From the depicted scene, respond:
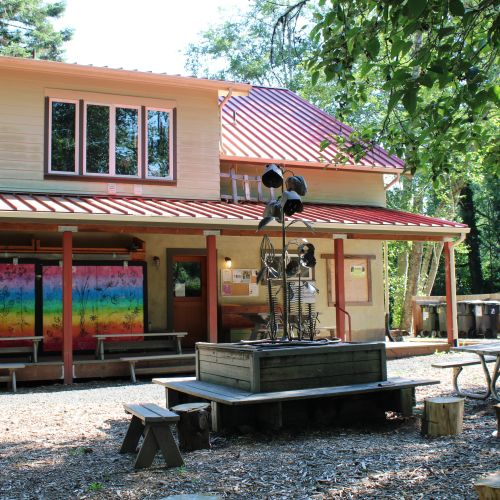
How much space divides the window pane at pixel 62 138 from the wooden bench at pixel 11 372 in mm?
4012

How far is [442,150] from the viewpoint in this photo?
8.48 meters

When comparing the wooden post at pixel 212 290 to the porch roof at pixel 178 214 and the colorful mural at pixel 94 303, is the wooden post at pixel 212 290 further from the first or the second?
the colorful mural at pixel 94 303

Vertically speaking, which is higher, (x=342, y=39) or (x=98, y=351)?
(x=342, y=39)

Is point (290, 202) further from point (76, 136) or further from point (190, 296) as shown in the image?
point (190, 296)

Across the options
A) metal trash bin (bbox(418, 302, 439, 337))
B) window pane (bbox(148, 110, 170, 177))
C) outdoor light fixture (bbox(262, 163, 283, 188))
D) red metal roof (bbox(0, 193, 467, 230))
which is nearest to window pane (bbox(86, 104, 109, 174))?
red metal roof (bbox(0, 193, 467, 230))

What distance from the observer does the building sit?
40.0 feet

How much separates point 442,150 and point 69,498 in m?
6.18

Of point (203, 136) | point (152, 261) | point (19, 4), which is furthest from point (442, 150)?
point (19, 4)

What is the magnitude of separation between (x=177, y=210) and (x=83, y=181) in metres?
2.17

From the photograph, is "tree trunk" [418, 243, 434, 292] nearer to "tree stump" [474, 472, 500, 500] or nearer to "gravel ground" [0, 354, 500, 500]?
"gravel ground" [0, 354, 500, 500]

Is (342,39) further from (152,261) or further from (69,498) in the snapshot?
(152,261)

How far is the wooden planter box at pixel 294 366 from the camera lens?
666 cm

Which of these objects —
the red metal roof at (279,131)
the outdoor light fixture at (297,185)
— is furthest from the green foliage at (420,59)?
the red metal roof at (279,131)

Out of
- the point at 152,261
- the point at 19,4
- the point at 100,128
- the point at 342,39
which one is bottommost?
the point at 152,261
